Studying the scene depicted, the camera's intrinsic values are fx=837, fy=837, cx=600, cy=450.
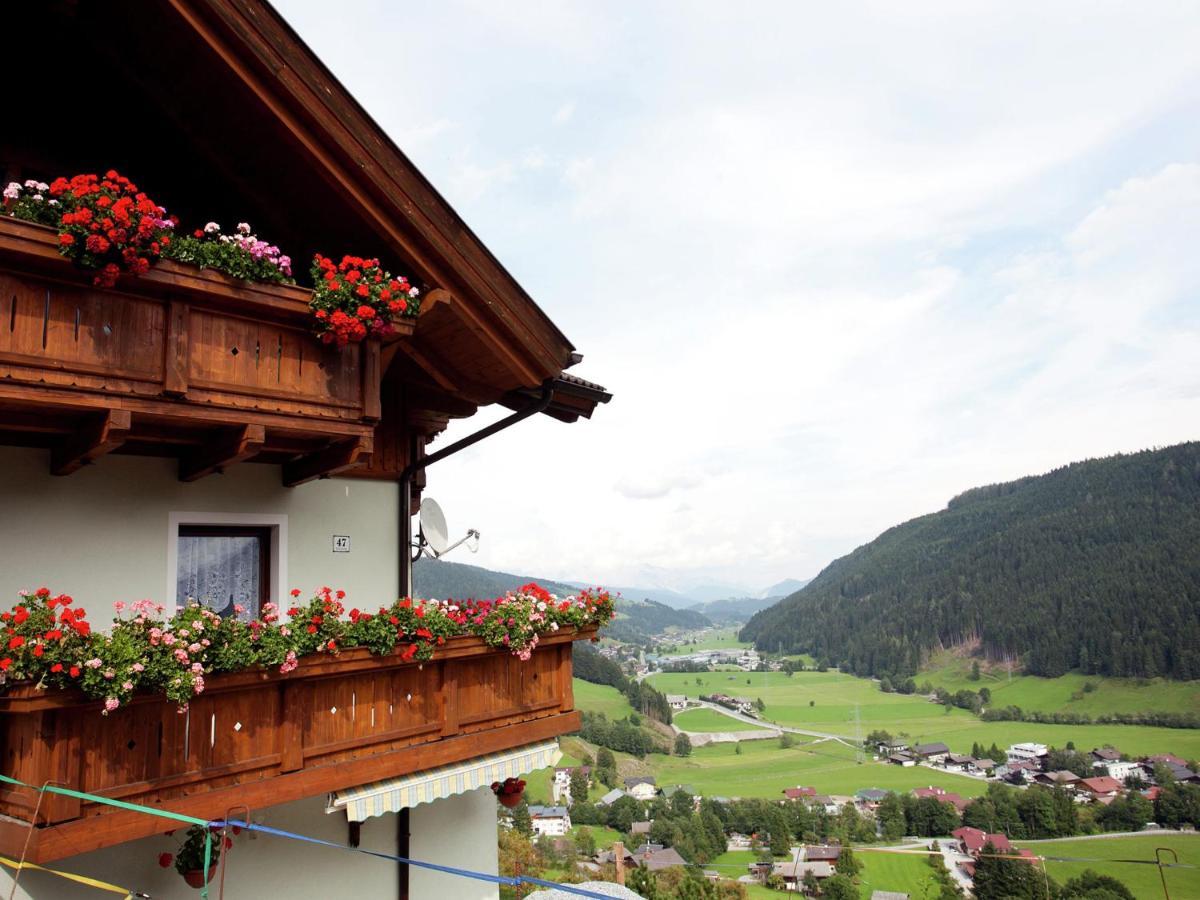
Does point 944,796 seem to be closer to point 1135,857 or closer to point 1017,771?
point 1017,771

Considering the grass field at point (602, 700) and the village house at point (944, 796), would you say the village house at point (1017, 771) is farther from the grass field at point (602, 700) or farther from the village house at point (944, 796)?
the grass field at point (602, 700)

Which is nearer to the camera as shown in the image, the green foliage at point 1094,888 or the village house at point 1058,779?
the green foliage at point 1094,888

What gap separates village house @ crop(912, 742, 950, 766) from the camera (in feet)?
497

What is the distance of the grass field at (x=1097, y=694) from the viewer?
6304 inches

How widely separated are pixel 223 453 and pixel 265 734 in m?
2.22

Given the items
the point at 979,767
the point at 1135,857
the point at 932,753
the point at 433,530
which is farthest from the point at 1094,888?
the point at 433,530

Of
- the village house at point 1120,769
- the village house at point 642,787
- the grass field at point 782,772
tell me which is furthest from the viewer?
the grass field at point 782,772

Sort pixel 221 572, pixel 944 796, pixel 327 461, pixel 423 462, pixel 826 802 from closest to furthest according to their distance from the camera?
pixel 327 461 → pixel 221 572 → pixel 423 462 → pixel 944 796 → pixel 826 802

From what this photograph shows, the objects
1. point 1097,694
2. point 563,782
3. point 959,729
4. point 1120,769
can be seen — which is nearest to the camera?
point 563,782

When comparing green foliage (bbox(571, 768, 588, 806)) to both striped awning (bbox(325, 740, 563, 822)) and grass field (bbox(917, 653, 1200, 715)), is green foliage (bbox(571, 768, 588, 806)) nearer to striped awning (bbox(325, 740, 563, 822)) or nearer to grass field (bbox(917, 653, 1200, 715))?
grass field (bbox(917, 653, 1200, 715))

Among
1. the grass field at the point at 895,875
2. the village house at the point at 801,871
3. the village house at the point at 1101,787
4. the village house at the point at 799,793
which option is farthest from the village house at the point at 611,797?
the village house at the point at 1101,787

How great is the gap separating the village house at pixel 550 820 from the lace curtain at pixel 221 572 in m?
98.6

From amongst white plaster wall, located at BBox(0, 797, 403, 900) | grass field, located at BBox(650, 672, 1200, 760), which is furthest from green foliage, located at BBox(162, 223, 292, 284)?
grass field, located at BBox(650, 672, 1200, 760)

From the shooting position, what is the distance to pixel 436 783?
7.37 meters
